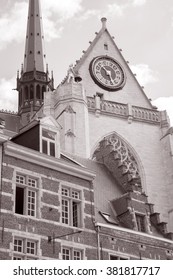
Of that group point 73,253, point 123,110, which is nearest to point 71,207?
point 73,253

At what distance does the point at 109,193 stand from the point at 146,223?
1714 millimetres

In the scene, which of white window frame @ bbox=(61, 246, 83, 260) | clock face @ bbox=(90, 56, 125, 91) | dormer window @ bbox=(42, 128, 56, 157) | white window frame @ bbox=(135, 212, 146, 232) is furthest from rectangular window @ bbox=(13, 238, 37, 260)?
clock face @ bbox=(90, 56, 125, 91)

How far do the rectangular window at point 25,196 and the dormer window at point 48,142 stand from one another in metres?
1.33

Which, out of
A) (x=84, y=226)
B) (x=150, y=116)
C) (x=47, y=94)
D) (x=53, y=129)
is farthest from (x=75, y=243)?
(x=150, y=116)

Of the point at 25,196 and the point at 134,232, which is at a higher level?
the point at 25,196

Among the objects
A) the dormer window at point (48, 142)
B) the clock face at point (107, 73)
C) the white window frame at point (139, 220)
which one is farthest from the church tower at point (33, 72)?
the dormer window at point (48, 142)

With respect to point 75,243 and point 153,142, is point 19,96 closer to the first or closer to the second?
point 153,142

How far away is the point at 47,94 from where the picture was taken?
26.9 meters

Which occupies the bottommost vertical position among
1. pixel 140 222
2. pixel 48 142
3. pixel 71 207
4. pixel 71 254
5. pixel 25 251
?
pixel 25 251

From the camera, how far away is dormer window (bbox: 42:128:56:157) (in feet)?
48.1

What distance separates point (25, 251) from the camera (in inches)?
491

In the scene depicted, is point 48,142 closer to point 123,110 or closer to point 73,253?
point 73,253

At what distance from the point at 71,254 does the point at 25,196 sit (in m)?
2.02

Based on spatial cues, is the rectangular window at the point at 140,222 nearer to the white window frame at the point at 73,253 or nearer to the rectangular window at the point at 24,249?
the white window frame at the point at 73,253
